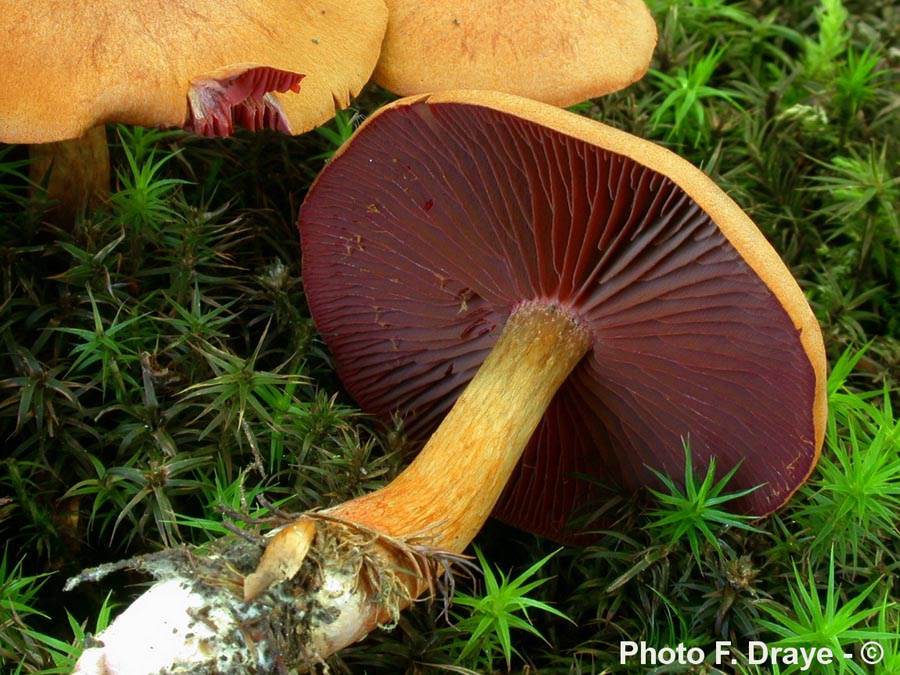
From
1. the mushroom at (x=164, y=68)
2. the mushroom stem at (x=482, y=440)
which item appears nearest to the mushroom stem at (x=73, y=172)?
the mushroom at (x=164, y=68)

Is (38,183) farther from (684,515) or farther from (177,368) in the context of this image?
(684,515)

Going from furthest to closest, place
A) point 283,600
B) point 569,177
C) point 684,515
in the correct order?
point 684,515
point 569,177
point 283,600

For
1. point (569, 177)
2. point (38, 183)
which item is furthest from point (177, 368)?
point (569, 177)

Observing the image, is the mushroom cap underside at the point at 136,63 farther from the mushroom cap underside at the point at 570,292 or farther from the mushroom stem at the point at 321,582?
the mushroom stem at the point at 321,582

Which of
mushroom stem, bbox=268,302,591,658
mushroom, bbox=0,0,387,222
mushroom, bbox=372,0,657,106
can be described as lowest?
mushroom stem, bbox=268,302,591,658

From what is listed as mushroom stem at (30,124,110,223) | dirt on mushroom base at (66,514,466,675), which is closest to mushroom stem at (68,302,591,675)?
dirt on mushroom base at (66,514,466,675)

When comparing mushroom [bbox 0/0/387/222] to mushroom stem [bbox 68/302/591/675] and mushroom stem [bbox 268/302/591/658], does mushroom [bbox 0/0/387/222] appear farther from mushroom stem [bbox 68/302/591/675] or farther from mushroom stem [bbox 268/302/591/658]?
mushroom stem [bbox 68/302/591/675]
